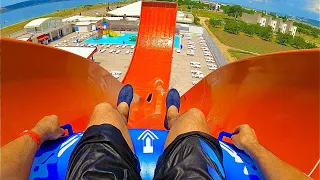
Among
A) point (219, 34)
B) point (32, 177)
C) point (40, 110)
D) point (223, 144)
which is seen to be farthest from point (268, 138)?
point (219, 34)

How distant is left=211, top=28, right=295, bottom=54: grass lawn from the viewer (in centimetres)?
1730

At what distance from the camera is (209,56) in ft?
42.5

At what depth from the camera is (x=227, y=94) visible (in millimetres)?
2244

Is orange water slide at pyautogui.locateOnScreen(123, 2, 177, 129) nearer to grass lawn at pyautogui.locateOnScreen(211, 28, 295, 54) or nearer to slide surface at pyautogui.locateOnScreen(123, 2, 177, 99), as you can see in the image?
slide surface at pyautogui.locateOnScreen(123, 2, 177, 99)

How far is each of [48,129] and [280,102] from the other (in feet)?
4.99

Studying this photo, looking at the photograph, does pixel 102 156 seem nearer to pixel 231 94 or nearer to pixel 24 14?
pixel 231 94

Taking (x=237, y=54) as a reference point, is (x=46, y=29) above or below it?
above

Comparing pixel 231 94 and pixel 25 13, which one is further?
pixel 25 13

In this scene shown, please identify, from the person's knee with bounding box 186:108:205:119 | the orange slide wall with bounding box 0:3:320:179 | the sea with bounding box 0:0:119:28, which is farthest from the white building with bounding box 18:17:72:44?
the person's knee with bounding box 186:108:205:119

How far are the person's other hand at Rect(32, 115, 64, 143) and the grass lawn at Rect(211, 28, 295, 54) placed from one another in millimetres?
16860

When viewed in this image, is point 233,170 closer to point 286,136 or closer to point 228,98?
point 286,136

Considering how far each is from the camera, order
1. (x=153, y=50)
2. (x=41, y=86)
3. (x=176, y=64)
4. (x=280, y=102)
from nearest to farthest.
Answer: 1. (x=280, y=102)
2. (x=41, y=86)
3. (x=153, y=50)
4. (x=176, y=64)

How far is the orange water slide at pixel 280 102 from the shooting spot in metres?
1.53

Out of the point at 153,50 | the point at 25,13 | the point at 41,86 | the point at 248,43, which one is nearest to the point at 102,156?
the point at 41,86
